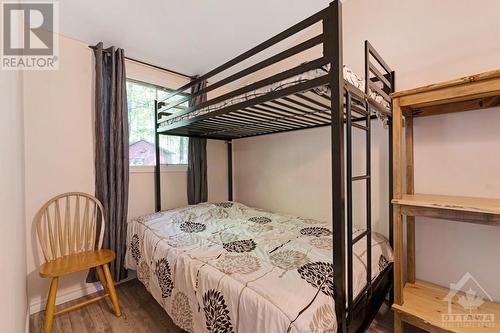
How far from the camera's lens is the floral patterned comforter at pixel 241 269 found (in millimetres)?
977

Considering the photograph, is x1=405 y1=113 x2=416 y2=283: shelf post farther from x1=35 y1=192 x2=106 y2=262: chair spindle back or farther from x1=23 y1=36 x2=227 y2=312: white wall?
x1=23 y1=36 x2=227 y2=312: white wall

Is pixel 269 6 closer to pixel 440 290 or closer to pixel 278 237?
pixel 278 237

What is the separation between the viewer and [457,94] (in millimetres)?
1124

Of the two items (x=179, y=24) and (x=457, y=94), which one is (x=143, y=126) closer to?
(x=179, y=24)

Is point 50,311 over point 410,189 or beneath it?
beneath

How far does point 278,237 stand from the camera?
176 centimetres

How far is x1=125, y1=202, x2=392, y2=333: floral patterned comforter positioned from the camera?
98cm

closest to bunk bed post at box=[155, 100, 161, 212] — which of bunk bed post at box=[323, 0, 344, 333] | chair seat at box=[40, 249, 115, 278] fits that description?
chair seat at box=[40, 249, 115, 278]

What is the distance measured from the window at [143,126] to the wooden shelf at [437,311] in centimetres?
265

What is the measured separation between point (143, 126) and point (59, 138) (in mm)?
804

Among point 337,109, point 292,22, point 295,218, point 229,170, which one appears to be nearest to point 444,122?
point 337,109

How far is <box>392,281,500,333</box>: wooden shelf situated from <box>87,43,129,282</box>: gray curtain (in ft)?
7.78

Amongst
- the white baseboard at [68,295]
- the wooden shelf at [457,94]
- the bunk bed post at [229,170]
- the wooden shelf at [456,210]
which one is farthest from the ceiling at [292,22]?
the white baseboard at [68,295]

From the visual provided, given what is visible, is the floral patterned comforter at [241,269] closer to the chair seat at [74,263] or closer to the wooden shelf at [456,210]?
the chair seat at [74,263]
